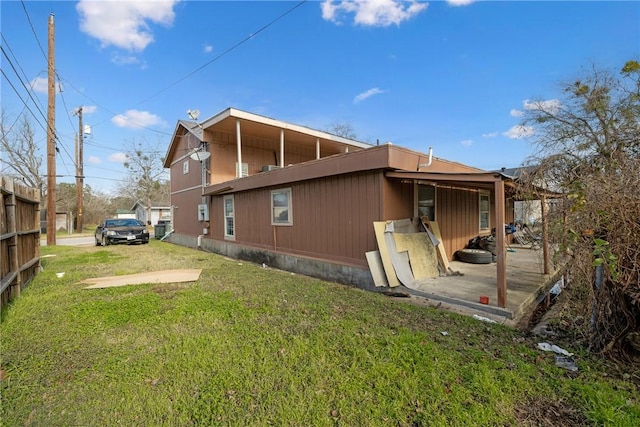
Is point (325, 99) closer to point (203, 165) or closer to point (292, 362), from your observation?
point (203, 165)

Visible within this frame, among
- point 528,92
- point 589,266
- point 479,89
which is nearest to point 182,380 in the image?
point 589,266

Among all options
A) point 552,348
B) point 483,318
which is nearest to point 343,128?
point 483,318

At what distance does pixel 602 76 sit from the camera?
11508 mm

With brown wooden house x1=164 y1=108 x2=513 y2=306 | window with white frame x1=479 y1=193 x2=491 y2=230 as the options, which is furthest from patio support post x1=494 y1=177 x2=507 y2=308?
window with white frame x1=479 y1=193 x2=491 y2=230

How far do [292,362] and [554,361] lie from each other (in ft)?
8.25

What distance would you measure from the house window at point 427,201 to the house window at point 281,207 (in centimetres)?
329

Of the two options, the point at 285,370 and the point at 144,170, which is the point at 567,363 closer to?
the point at 285,370

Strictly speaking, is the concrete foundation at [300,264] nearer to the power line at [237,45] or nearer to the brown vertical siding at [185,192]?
the brown vertical siding at [185,192]

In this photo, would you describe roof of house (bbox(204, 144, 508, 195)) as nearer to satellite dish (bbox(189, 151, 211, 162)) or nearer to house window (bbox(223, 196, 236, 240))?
house window (bbox(223, 196, 236, 240))

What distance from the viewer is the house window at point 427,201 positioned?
6.65m

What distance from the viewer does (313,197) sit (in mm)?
7074

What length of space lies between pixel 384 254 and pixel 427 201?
87.2 inches

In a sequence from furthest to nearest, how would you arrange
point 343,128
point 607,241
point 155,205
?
point 155,205
point 343,128
point 607,241

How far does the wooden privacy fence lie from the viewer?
437 cm
